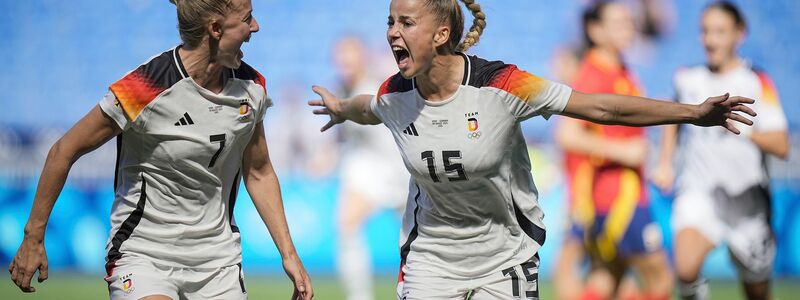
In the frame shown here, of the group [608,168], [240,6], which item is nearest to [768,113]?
[608,168]

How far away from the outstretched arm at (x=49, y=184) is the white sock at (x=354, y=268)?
6.41 metres

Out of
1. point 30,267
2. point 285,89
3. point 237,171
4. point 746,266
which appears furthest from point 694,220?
point 285,89

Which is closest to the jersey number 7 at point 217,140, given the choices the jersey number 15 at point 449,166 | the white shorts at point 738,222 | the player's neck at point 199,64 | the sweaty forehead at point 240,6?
the player's neck at point 199,64

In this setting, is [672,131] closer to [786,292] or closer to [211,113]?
[786,292]

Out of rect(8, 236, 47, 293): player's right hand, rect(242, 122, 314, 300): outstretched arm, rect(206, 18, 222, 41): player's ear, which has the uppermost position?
rect(206, 18, 222, 41): player's ear

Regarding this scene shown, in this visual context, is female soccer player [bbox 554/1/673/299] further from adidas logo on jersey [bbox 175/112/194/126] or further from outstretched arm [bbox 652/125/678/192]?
adidas logo on jersey [bbox 175/112/194/126]

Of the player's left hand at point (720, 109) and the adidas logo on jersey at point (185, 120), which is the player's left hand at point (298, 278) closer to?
the adidas logo on jersey at point (185, 120)

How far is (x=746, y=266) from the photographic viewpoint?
8969mm

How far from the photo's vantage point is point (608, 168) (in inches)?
376

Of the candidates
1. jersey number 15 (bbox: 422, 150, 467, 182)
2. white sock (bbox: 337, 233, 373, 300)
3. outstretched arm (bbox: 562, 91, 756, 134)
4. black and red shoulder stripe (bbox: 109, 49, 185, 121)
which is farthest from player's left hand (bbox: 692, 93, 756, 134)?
white sock (bbox: 337, 233, 373, 300)

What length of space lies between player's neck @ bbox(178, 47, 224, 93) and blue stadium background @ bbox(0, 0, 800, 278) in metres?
8.48

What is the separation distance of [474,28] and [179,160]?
164 centimetres

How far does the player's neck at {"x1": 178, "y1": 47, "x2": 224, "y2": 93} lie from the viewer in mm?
4953

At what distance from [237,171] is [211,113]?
44 cm
